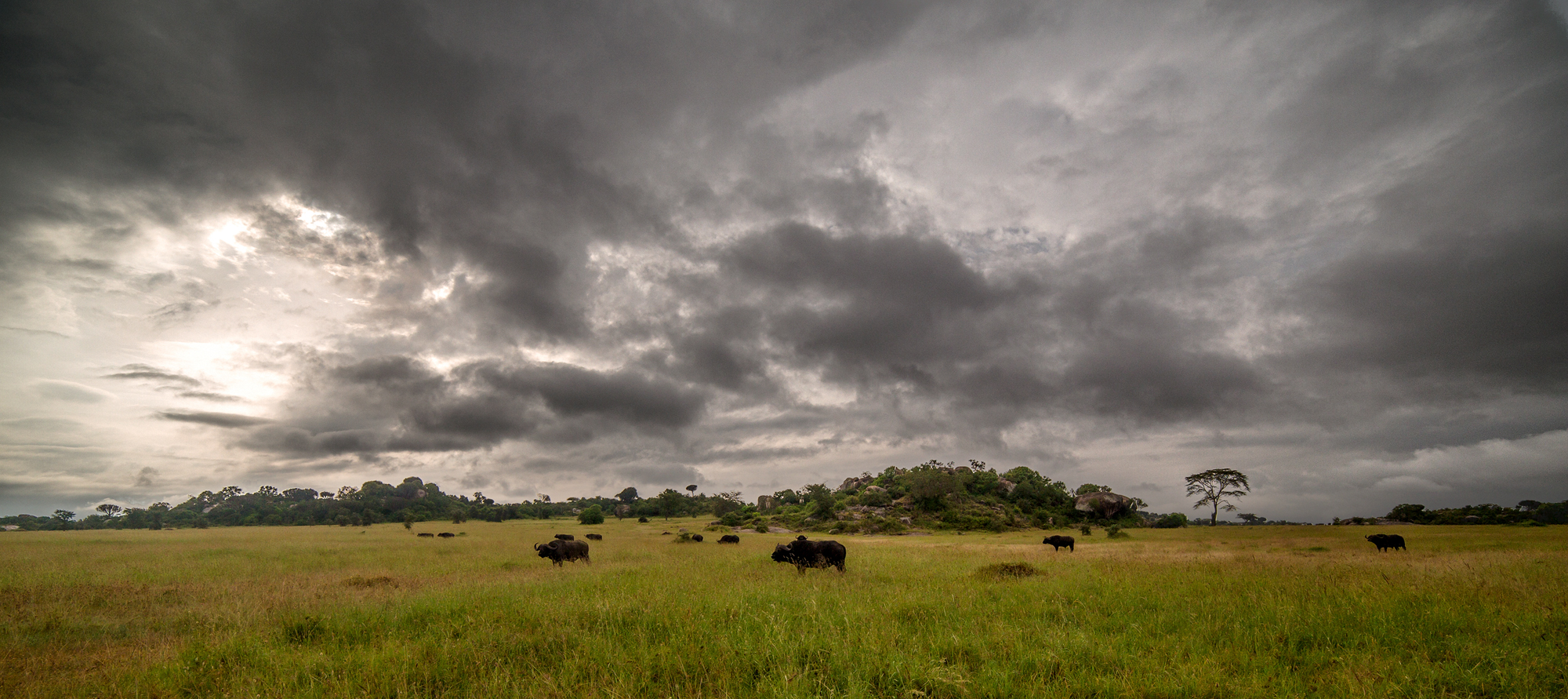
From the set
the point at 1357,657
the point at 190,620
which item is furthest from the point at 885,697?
the point at 190,620

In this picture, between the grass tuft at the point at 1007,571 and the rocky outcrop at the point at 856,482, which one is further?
the rocky outcrop at the point at 856,482

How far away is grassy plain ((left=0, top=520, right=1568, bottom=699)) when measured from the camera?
654 cm

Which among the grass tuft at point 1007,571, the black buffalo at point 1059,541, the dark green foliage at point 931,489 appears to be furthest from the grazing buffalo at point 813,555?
the dark green foliage at point 931,489

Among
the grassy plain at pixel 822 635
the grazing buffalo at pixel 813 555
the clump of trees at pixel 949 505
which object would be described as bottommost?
the clump of trees at pixel 949 505

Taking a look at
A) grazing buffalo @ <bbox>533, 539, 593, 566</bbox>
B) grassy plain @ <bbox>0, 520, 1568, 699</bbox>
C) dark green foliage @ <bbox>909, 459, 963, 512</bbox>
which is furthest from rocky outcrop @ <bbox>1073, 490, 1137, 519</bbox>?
grazing buffalo @ <bbox>533, 539, 593, 566</bbox>

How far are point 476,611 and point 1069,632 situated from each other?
10.7m

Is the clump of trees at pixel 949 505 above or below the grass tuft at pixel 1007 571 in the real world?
below

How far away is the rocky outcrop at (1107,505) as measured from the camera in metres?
83.3

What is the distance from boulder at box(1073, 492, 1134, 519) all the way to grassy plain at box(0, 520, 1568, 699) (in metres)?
75.0

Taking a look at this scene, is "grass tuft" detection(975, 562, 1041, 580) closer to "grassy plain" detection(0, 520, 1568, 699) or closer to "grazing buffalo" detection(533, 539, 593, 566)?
"grassy plain" detection(0, 520, 1568, 699)

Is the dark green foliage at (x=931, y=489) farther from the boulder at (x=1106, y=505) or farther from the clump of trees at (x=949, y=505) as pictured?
the boulder at (x=1106, y=505)

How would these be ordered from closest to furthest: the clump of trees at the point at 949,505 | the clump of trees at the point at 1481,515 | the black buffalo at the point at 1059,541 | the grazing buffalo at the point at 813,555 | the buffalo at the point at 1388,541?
the grazing buffalo at the point at 813,555
the buffalo at the point at 1388,541
the black buffalo at the point at 1059,541
the clump of trees at the point at 1481,515
the clump of trees at the point at 949,505

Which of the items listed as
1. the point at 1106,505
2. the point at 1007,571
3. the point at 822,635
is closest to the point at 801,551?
the point at 1007,571

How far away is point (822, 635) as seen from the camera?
794 centimetres
